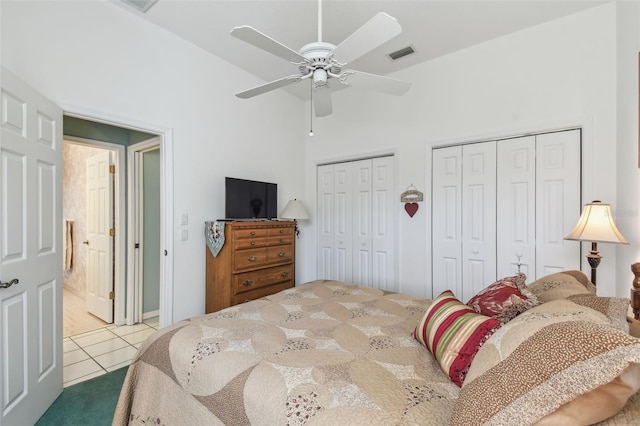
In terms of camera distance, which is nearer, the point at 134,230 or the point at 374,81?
the point at 374,81

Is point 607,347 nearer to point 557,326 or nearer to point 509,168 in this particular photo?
point 557,326

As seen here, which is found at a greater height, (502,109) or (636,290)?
(502,109)

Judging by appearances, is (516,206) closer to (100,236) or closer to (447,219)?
(447,219)

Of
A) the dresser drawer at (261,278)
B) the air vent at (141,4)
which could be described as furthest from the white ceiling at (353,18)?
the dresser drawer at (261,278)

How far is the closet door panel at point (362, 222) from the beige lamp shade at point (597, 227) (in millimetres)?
2014

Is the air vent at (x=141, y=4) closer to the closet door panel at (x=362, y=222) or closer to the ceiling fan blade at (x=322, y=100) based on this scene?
the ceiling fan blade at (x=322, y=100)

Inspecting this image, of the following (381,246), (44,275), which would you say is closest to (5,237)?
(44,275)

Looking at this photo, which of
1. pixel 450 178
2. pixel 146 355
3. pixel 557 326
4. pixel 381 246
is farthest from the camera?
pixel 381 246

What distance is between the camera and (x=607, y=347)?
2.06 ft

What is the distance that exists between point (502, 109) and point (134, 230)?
4149mm

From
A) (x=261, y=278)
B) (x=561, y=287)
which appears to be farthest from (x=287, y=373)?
(x=261, y=278)

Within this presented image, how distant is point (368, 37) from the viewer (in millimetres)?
1495

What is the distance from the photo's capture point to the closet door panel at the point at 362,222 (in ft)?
12.1

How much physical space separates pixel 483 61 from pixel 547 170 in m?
1.19
